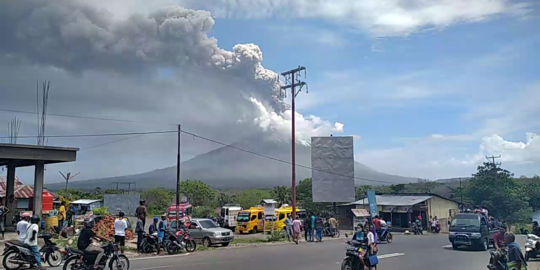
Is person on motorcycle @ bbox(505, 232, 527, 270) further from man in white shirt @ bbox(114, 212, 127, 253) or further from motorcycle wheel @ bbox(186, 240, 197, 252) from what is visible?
motorcycle wheel @ bbox(186, 240, 197, 252)

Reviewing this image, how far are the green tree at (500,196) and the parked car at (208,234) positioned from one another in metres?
39.1

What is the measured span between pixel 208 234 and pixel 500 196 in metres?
41.5

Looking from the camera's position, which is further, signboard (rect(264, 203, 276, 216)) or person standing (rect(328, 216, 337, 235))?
person standing (rect(328, 216, 337, 235))

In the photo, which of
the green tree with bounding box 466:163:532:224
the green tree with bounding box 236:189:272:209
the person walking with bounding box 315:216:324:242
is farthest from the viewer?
the green tree with bounding box 236:189:272:209

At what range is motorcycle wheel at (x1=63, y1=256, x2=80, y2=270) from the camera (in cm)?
1134

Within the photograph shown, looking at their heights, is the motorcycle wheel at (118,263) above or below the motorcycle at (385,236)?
above

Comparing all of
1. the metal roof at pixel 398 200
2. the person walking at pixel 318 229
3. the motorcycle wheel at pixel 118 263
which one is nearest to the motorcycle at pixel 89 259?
the motorcycle wheel at pixel 118 263

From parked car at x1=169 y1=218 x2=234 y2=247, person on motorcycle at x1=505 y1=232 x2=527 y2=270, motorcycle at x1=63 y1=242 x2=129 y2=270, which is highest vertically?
person on motorcycle at x1=505 y1=232 x2=527 y2=270

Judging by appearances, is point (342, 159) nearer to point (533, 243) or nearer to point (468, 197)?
point (533, 243)

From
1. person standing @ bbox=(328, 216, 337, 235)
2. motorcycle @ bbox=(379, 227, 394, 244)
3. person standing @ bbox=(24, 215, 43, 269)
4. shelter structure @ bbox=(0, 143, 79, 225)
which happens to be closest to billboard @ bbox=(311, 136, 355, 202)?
person standing @ bbox=(328, 216, 337, 235)

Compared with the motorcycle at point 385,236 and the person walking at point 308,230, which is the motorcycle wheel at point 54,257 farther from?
the motorcycle at point 385,236

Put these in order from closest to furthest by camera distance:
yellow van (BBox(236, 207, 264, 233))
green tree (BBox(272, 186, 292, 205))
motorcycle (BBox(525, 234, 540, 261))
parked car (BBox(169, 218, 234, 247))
→ motorcycle (BBox(525, 234, 540, 261)), parked car (BBox(169, 218, 234, 247)), yellow van (BBox(236, 207, 264, 233)), green tree (BBox(272, 186, 292, 205))

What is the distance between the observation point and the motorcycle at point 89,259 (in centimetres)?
1127

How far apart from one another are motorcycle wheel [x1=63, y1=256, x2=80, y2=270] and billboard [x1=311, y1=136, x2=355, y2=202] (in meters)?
22.5
